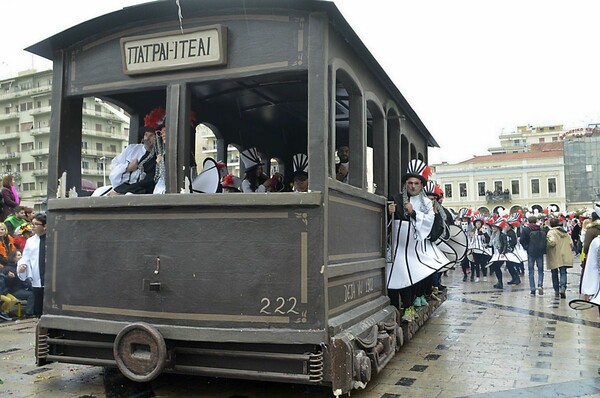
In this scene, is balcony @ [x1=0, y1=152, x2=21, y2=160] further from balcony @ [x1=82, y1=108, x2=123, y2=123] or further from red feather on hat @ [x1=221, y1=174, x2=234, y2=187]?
red feather on hat @ [x1=221, y1=174, x2=234, y2=187]

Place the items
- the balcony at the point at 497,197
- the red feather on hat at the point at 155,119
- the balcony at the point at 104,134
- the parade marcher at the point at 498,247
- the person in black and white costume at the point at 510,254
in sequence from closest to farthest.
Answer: the red feather on hat at the point at 155,119, the parade marcher at the point at 498,247, the person in black and white costume at the point at 510,254, the balcony at the point at 104,134, the balcony at the point at 497,197

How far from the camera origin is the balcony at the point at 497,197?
65500 millimetres

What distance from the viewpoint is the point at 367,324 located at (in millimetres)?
5293

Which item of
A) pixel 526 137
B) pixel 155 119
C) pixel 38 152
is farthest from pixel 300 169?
pixel 526 137

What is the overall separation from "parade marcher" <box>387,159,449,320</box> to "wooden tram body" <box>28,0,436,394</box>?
1.52m

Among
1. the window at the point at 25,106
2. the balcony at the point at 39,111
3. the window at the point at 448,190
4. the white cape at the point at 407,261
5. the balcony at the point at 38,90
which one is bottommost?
the white cape at the point at 407,261

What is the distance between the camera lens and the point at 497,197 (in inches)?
2594

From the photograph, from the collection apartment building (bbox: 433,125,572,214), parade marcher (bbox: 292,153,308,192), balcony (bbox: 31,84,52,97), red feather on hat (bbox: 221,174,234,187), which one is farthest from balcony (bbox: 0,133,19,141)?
red feather on hat (bbox: 221,174,234,187)

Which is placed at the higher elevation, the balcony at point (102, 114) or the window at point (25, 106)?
the window at point (25, 106)

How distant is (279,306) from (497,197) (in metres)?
65.6

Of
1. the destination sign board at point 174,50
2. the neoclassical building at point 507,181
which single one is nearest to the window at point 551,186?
the neoclassical building at point 507,181

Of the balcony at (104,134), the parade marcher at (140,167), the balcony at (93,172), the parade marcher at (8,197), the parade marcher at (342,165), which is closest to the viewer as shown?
the parade marcher at (140,167)

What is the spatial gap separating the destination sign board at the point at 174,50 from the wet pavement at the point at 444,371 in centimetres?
281

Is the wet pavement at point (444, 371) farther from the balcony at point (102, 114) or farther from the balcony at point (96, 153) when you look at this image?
the balcony at point (102, 114)
